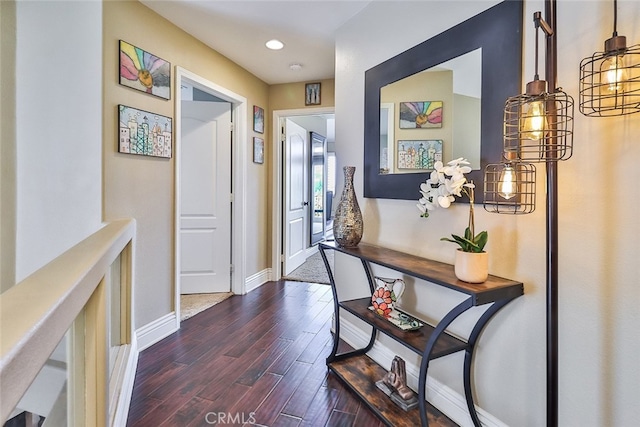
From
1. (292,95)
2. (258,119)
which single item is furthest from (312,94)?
(258,119)

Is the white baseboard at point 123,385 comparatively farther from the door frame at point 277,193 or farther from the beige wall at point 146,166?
the door frame at point 277,193

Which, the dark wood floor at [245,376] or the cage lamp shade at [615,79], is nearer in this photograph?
the cage lamp shade at [615,79]

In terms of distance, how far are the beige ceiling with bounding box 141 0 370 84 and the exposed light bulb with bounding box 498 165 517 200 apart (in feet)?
5.55

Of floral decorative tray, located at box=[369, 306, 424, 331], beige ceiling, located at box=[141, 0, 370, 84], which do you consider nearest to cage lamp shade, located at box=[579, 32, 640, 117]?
floral decorative tray, located at box=[369, 306, 424, 331]

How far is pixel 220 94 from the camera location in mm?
3271

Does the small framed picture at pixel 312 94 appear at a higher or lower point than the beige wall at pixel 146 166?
higher

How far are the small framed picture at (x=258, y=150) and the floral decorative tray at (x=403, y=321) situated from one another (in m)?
2.57

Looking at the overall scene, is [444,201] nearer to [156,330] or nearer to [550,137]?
[550,137]

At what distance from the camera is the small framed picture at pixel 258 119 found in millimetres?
3816

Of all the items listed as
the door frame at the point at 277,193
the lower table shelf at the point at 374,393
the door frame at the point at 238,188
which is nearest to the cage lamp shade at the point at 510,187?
the lower table shelf at the point at 374,393

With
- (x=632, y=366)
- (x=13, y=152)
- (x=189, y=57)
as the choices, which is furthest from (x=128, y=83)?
(x=632, y=366)

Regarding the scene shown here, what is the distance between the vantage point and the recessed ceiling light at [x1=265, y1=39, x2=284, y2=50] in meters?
2.90

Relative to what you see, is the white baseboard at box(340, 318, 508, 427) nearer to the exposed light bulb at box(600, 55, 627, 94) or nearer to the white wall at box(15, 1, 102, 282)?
the exposed light bulb at box(600, 55, 627, 94)

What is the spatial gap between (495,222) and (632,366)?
64cm
